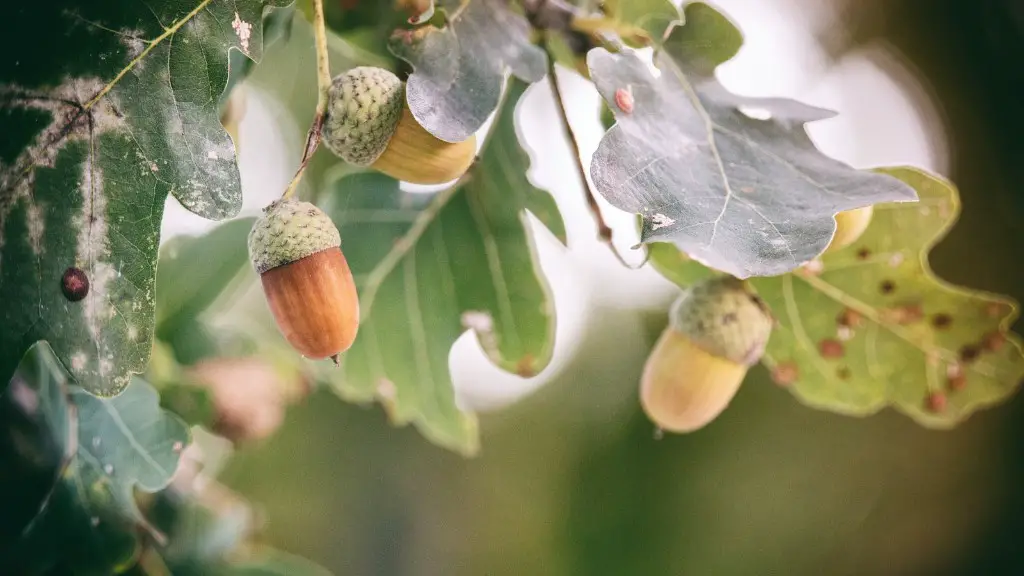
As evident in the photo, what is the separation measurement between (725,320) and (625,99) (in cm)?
27

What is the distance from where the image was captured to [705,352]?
68 centimetres

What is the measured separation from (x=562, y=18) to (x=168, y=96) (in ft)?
1.08

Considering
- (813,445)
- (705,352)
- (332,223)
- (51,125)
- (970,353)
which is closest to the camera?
(51,125)

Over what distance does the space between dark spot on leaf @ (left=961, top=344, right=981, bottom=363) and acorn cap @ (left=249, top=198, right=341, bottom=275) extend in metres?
0.67

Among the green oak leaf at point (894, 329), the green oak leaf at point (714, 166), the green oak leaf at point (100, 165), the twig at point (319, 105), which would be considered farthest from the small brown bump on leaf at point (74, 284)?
the green oak leaf at point (894, 329)

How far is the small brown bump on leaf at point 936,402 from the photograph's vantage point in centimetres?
80

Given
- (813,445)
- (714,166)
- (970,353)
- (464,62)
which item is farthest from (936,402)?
(813,445)

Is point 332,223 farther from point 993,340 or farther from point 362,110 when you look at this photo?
point 993,340

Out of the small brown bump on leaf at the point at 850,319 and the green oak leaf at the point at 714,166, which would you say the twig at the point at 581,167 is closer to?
the green oak leaf at the point at 714,166

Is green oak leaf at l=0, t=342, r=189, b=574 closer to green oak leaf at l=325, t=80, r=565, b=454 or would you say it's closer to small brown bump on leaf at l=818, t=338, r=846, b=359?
green oak leaf at l=325, t=80, r=565, b=454

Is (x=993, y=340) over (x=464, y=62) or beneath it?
beneath

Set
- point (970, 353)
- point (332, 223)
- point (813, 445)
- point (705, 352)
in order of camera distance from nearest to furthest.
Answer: point (332, 223)
point (705, 352)
point (970, 353)
point (813, 445)

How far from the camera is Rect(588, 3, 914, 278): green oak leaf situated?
1.35 ft

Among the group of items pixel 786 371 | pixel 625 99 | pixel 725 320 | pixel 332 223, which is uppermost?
pixel 625 99
